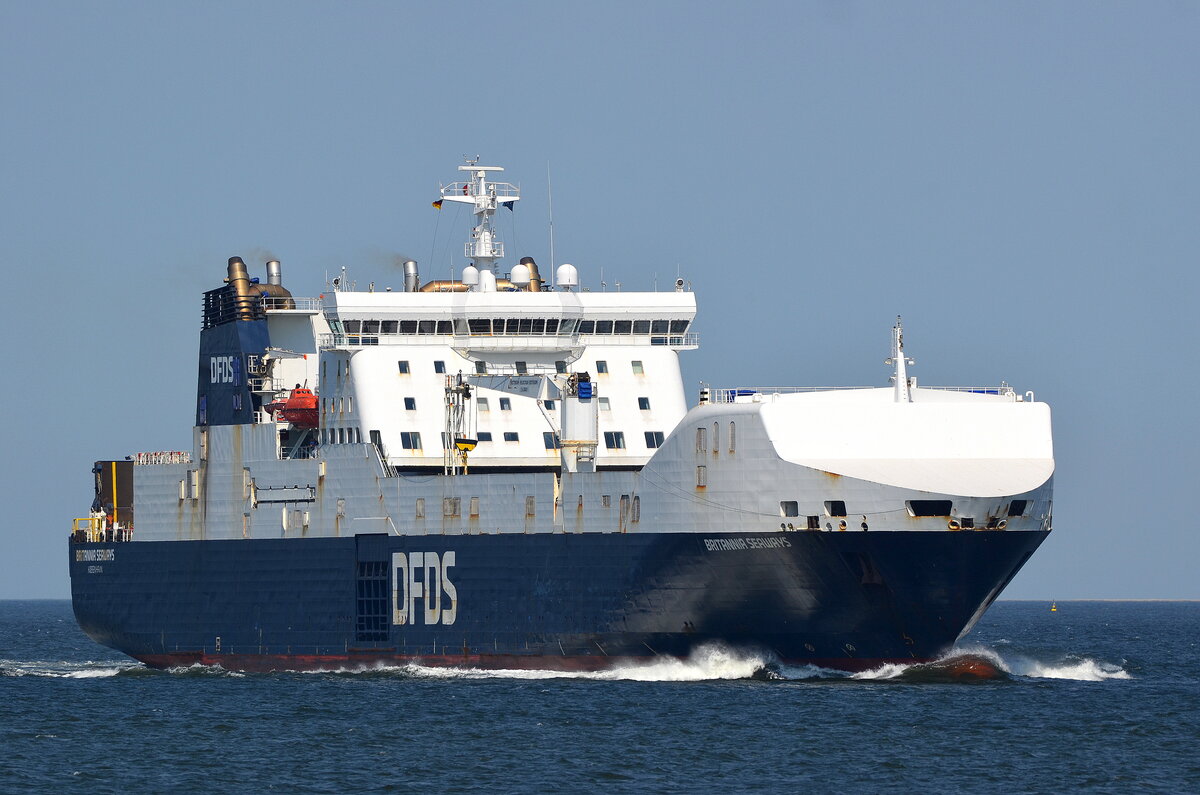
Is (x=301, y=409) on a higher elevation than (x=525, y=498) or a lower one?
higher

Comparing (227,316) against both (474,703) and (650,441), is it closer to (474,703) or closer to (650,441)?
(650,441)

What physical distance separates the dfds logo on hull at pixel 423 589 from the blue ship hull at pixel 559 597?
4 cm

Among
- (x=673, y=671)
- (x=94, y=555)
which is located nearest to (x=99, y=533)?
(x=94, y=555)

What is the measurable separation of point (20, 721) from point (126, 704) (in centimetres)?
304

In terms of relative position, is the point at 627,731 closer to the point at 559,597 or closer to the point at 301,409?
the point at 559,597

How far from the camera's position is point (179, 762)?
40.0m

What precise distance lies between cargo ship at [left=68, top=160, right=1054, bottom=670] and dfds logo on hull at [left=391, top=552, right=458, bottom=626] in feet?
0.20

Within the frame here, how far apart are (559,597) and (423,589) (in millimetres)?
4107

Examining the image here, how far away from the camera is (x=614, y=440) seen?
172 ft

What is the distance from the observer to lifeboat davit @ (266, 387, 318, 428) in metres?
55.0

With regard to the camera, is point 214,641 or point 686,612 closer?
point 686,612

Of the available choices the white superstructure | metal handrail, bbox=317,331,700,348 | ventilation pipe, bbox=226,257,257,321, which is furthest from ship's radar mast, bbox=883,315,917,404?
ventilation pipe, bbox=226,257,257,321

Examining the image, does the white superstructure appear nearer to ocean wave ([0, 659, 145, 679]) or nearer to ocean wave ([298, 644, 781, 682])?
ocean wave ([298, 644, 781, 682])

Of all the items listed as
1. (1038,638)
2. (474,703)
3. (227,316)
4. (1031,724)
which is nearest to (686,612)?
(474,703)
